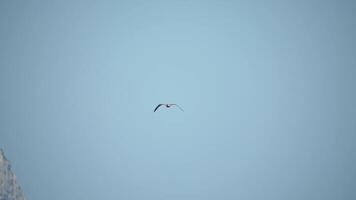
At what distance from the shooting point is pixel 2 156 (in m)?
67.9

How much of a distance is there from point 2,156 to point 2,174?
8.89 feet

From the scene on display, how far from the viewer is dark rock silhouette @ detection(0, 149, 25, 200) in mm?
66619

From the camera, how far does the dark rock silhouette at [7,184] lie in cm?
6662

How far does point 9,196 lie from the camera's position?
6756 centimetres

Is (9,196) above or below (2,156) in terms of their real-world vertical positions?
below

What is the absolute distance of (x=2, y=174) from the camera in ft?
221

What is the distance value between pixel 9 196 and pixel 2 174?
3.50 metres

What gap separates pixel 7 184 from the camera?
67.8 meters

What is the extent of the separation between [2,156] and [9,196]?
6130 mm
